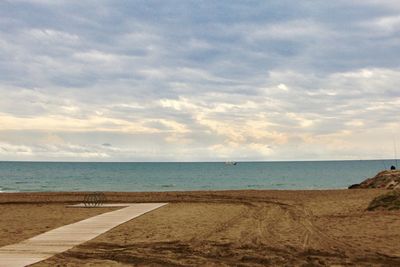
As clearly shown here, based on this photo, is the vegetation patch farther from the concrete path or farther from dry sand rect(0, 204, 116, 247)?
dry sand rect(0, 204, 116, 247)

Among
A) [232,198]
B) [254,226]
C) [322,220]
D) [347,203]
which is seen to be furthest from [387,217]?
[232,198]

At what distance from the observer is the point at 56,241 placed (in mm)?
13742

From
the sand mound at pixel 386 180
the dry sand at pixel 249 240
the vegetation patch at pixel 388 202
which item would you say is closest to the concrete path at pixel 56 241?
the dry sand at pixel 249 240

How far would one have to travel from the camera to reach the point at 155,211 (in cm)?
2319

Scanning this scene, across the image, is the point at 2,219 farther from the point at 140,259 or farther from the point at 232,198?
the point at 232,198

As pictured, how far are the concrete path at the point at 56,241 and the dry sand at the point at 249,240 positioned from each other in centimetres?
47

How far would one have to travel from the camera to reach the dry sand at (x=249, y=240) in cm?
1131

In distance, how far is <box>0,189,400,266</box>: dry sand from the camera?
11312 mm

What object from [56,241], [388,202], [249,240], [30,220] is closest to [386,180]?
[388,202]

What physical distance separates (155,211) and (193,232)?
24.7ft

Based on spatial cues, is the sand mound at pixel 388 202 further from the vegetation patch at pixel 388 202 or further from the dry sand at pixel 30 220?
the dry sand at pixel 30 220

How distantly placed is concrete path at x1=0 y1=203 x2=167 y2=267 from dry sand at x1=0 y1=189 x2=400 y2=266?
0.47 metres

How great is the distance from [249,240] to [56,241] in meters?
5.89

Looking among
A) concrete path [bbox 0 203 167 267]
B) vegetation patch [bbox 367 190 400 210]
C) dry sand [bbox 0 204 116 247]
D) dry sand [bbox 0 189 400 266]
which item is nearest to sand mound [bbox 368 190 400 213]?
vegetation patch [bbox 367 190 400 210]
